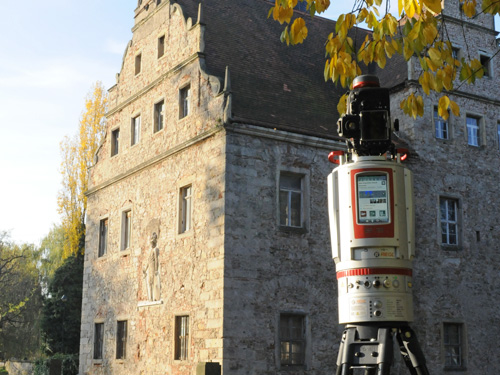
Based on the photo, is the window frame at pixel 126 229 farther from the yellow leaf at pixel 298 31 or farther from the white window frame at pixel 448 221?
the yellow leaf at pixel 298 31

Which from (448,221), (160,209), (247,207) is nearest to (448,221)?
(448,221)

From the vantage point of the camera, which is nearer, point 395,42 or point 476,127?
point 395,42

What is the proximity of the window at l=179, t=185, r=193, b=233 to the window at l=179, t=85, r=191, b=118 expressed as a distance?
2.05 metres

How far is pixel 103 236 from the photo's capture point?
22.5 metres

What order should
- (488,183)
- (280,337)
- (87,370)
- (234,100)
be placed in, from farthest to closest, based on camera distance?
(87,370) → (488,183) → (234,100) → (280,337)

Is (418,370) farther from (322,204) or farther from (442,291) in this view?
(442,291)

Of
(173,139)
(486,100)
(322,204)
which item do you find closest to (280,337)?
(322,204)

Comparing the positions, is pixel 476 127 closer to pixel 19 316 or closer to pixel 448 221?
pixel 448 221

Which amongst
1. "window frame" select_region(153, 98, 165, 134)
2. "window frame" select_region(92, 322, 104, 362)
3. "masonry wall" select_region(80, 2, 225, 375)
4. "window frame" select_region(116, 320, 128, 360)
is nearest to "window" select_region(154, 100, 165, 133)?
"window frame" select_region(153, 98, 165, 134)

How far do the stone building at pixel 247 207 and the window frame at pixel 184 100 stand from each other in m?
0.04

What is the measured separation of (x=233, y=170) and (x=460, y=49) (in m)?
8.47

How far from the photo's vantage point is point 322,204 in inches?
693

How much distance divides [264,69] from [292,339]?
23.4 ft

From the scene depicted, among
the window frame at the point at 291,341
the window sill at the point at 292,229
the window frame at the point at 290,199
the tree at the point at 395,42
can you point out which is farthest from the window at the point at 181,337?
the tree at the point at 395,42
